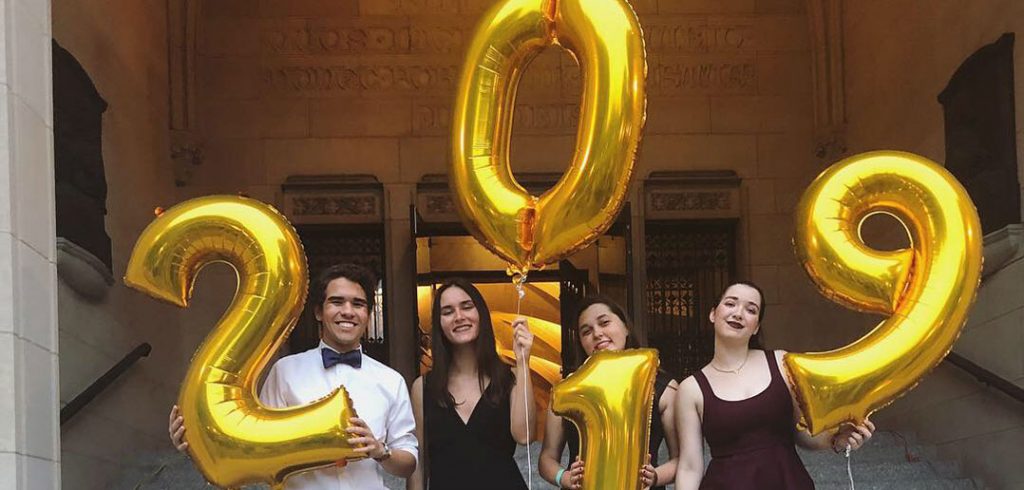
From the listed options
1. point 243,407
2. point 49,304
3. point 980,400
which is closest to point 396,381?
point 243,407

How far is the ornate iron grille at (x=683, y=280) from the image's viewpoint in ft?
35.1

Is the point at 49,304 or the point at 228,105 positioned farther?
the point at 228,105

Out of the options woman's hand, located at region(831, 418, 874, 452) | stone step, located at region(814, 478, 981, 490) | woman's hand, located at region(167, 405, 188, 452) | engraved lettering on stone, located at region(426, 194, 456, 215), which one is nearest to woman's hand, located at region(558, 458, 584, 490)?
woman's hand, located at region(831, 418, 874, 452)

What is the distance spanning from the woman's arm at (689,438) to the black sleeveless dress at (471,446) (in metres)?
0.57

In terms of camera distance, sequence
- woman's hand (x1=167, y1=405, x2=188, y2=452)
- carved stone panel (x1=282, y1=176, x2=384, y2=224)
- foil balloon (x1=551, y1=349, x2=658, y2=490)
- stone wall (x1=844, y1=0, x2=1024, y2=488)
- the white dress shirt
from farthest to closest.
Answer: carved stone panel (x1=282, y1=176, x2=384, y2=224)
stone wall (x1=844, y1=0, x2=1024, y2=488)
the white dress shirt
woman's hand (x1=167, y1=405, x2=188, y2=452)
foil balloon (x1=551, y1=349, x2=658, y2=490)

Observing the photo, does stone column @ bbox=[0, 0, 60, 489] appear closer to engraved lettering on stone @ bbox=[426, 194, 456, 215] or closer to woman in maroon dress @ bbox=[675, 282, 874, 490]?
woman in maroon dress @ bbox=[675, 282, 874, 490]

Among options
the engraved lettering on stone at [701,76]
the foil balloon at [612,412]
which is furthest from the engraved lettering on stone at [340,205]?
the foil balloon at [612,412]

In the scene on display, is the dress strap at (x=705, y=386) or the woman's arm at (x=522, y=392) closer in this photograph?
the woman's arm at (x=522, y=392)

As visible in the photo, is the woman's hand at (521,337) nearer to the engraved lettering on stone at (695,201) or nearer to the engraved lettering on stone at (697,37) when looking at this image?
the engraved lettering on stone at (695,201)

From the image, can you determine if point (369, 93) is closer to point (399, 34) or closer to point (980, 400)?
point (399, 34)

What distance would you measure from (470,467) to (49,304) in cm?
147

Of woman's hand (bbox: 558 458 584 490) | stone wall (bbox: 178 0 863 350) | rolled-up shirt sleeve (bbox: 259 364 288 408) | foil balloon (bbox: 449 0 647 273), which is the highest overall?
stone wall (bbox: 178 0 863 350)

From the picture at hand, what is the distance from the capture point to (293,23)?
1062cm

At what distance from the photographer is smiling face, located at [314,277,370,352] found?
414 centimetres
